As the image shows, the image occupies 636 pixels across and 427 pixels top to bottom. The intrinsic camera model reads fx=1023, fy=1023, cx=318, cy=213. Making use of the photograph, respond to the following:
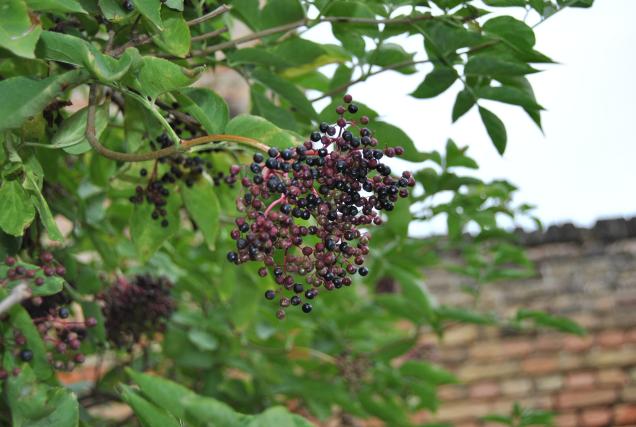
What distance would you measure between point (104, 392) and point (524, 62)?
1.51 m

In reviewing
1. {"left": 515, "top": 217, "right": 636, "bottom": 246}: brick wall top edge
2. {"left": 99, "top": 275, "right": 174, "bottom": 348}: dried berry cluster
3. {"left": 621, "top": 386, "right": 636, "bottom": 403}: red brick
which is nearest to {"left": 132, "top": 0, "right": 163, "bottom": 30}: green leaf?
{"left": 99, "top": 275, "right": 174, "bottom": 348}: dried berry cluster

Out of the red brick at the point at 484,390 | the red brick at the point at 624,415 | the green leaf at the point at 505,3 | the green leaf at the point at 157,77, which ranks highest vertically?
the green leaf at the point at 505,3

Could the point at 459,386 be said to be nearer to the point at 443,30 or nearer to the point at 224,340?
the point at 224,340

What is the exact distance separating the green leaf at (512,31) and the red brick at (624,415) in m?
2.98

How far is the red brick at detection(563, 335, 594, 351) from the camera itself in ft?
16.0

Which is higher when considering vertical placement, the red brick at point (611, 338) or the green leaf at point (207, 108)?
the green leaf at point (207, 108)

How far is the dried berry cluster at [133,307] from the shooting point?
7.90 feet

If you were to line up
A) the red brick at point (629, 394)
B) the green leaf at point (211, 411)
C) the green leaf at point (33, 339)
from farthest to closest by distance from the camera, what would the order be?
1. the red brick at point (629, 394)
2. the green leaf at point (33, 339)
3. the green leaf at point (211, 411)

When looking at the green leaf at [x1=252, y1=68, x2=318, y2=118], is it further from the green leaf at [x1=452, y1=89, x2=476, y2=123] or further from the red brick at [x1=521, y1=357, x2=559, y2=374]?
the red brick at [x1=521, y1=357, x2=559, y2=374]

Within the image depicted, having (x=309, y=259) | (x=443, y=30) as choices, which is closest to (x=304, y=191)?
(x=309, y=259)

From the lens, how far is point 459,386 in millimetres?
4941

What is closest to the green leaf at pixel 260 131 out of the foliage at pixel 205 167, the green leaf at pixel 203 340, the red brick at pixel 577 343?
the foliage at pixel 205 167

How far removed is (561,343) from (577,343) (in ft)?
0.25

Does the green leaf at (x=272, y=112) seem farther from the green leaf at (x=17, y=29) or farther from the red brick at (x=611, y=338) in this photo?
the red brick at (x=611, y=338)
